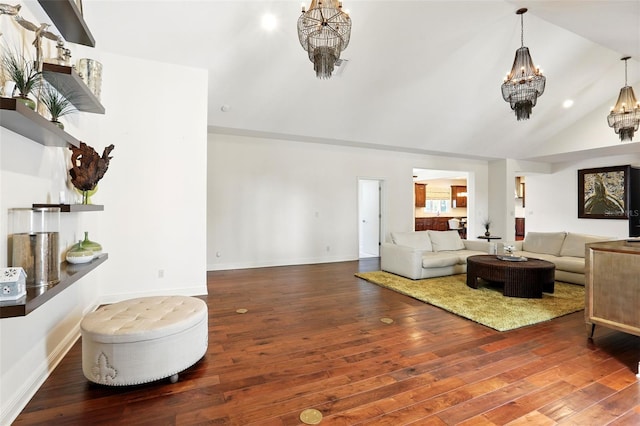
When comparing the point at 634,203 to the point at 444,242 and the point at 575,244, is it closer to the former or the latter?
the point at 575,244

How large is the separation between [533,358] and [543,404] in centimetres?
69

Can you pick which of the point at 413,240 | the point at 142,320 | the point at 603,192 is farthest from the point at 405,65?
the point at 603,192

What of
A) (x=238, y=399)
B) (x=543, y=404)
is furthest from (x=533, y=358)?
(x=238, y=399)

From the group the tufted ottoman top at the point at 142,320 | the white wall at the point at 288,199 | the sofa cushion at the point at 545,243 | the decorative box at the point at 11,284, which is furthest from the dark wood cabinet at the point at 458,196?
the decorative box at the point at 11,284

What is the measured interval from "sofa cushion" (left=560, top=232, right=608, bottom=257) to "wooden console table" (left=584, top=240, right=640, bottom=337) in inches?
99.3

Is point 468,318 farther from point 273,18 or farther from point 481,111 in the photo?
point 481,111

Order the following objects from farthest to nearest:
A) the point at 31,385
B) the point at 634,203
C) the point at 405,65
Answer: the point at 634,203 < the point at 405,65 < the point at 31,385

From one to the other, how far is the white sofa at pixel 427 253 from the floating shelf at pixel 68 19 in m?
4.80

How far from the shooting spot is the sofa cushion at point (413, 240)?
5.72 m

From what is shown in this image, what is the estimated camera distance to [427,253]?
5609mm

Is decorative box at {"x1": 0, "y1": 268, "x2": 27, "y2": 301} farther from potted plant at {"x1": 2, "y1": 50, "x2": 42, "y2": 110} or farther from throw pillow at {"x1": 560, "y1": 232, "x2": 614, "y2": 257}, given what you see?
throw pillow at {"x1": 560, "y1": 232, "x2": 614, "y2": 257}

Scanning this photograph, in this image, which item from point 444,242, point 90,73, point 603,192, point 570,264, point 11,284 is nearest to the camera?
point 11,284

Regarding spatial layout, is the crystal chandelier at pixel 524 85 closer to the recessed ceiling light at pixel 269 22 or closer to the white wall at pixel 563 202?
the recessed ceiling light at pixel 269 22

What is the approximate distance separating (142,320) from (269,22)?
356 centimetres
